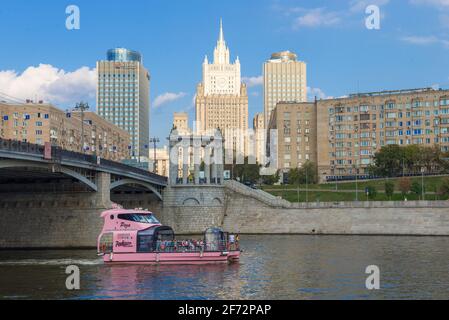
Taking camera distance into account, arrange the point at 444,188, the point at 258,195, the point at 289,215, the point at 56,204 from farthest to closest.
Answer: the point at 444,188
the point at 258,195
the point at 289,215
the point at 56,204

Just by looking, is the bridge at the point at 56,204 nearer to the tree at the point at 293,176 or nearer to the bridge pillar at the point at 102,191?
the bridge pillar at the point at 102,191

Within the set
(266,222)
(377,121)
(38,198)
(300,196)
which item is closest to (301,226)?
(266,222)

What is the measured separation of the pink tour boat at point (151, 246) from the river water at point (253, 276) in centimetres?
161

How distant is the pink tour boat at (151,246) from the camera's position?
63.1 m

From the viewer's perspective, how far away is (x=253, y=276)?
53812 millimetres

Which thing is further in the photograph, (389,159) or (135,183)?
(389,159)

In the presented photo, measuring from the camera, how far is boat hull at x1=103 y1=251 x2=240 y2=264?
207 ft

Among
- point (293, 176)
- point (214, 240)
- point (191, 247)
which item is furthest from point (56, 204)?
point (293, 176)

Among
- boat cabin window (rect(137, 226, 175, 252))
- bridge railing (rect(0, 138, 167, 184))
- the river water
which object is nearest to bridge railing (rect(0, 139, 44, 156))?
bridge railing (rect(0, 138, 167, 184))

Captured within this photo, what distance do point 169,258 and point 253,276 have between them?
12184 mm

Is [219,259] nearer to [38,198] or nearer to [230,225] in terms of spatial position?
[38,198]

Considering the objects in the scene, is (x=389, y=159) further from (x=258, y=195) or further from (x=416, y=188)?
(x=258, y=195)

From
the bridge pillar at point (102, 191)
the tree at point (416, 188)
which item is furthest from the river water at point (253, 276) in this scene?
the tree at point (416, 188)

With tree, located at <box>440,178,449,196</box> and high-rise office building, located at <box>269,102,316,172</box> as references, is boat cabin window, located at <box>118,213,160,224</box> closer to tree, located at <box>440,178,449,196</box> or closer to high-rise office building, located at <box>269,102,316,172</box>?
tree, located at <box>440,178,449,196</box>
